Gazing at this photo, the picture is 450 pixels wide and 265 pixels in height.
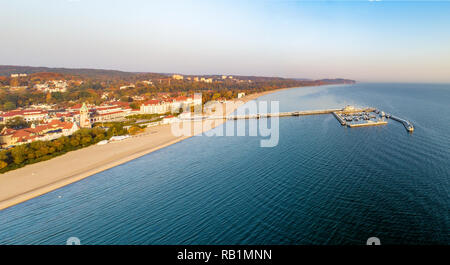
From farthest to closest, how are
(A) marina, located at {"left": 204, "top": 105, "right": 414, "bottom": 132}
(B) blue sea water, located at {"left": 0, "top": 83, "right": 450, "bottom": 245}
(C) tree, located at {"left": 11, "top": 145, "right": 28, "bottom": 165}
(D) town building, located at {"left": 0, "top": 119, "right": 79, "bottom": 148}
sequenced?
(A) marina, located at {"left": 204, "top": 105, "right": 414, "bottom": 132}, (D) town building, located at {"left": 0, "top": 119, "right": 79, "bottom": 148}, (C) tree, located at {"left": 11, "top": 145, "right": 28, "bottom": 165}, (B) blue sea water, located at {"left": 0, "top": 83, "right": 450, "bottom": 245}

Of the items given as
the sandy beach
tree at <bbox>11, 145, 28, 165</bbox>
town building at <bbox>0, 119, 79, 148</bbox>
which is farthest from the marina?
tree at <bbox>11, 145, 28, 165</bbox>

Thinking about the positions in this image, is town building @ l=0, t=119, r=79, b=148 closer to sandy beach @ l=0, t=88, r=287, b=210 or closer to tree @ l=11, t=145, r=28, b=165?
tree @ l=11, t=145, r=28, b=165

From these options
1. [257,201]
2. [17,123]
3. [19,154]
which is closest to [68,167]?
[19,154]

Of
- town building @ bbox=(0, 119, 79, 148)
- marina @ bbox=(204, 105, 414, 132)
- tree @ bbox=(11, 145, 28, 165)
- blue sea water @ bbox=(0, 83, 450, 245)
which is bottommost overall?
blue sea water @ bbox=(0, 83, 450, 245)

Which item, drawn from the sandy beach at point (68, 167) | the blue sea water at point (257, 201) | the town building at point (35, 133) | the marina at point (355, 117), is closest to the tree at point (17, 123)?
the town building at point (35, 133)

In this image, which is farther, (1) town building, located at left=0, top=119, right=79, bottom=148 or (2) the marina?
(2) the marina

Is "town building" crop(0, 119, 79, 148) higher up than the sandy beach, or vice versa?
"town building" crop(0, 119, 79, 148)

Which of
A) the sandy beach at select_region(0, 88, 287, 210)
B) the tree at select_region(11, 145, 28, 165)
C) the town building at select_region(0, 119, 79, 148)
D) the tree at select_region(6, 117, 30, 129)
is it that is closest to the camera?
the sandy beach at select_region(0, 88, 287, 210)
